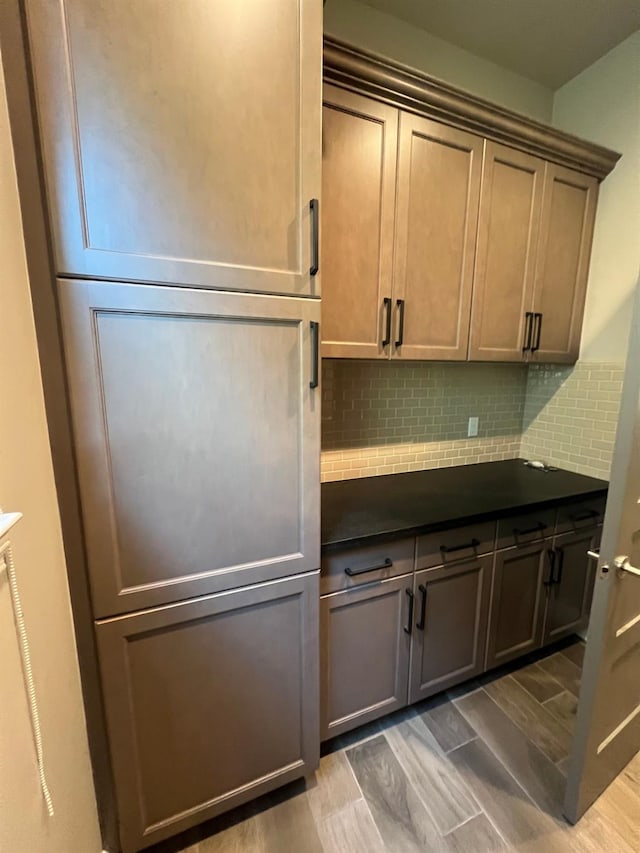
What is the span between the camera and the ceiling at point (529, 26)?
1538 millimetres

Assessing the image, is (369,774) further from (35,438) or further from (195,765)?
(35,438)

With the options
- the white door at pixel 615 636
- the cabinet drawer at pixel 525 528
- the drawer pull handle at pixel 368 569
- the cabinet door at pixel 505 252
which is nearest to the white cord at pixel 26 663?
the drawer pull handle at pixel 368 569

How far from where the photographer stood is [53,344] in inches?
31.7

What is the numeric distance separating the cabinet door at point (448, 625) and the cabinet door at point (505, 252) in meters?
0.97

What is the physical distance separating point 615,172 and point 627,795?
2666 mm

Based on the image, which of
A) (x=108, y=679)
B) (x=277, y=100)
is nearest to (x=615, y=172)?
(x=277, y=100)

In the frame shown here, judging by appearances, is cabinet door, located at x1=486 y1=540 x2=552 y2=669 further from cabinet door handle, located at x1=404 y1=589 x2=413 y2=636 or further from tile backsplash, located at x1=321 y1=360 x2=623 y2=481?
tile backsplash, located at x1=321 y1=360 x2=623 y2=481

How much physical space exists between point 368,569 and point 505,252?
1518 millimetres

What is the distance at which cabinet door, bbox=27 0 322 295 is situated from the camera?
0.75 meters

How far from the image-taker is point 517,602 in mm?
1748

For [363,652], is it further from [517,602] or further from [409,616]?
[517,602]

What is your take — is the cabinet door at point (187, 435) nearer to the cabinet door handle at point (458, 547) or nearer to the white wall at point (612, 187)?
the cabinet door handle at point (458, 547)

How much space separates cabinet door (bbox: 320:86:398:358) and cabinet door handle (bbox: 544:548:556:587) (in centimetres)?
129

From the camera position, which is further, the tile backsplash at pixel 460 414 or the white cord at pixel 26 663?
the tile backsplash at pixel 460 414
